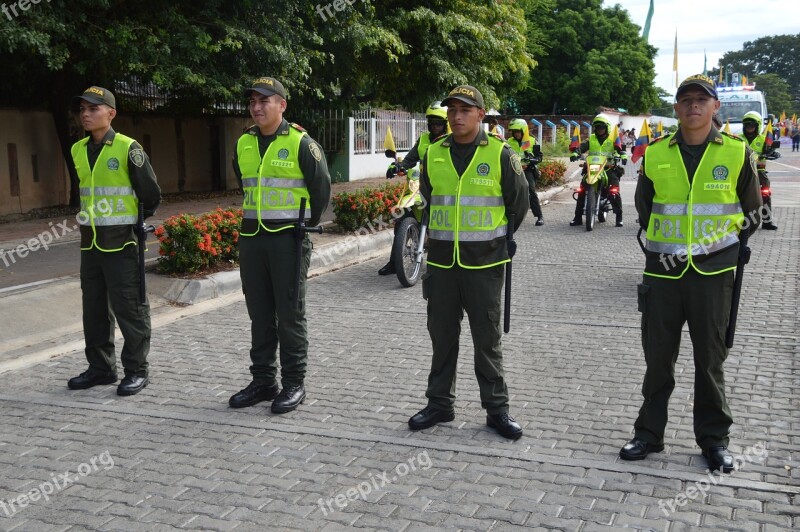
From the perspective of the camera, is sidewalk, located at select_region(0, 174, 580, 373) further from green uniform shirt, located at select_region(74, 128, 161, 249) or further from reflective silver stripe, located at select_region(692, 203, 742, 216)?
reflective silver stripe, located at select_region(692, 203, 742, 216)

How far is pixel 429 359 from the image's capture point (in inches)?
262

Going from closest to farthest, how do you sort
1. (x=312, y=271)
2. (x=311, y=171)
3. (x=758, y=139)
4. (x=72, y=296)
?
(x=311, y=171) → (x=72, y=296) → (x=312, y=271) → (x=758, y=139)

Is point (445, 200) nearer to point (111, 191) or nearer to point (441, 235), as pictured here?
point (441, 235)

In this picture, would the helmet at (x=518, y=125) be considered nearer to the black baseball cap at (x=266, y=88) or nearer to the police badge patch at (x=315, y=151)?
the police badge patch at (x=315, y=151)

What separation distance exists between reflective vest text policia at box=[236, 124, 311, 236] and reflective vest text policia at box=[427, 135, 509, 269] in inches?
37.5

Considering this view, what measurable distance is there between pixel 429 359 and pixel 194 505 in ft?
9.47

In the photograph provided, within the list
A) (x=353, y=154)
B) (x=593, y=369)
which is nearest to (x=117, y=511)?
(x=593, y=369)

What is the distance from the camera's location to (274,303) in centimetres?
559

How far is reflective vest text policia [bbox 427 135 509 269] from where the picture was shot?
490 cm

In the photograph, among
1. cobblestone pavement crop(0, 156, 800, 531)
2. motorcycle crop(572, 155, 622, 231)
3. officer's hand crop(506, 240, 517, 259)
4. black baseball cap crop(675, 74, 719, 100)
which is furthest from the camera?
motorcycle crop(572, 155, 622, 231)

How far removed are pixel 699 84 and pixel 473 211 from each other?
1.38 meters

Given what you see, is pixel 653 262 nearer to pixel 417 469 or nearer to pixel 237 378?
pixel 417 469

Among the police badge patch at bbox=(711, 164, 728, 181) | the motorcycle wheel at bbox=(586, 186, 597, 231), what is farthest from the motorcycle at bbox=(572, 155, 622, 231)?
the police badge patch at bbox=(711, 164, 728, 181)

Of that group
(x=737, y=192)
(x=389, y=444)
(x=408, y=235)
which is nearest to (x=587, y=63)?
(x=408, y=235)
